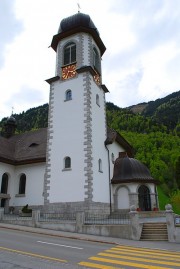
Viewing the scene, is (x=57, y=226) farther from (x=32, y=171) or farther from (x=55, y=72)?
(x=55, y=72)

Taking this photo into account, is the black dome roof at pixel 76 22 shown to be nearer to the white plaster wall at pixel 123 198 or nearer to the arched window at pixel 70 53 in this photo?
the arched window at pixel 70 53

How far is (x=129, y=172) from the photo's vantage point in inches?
962

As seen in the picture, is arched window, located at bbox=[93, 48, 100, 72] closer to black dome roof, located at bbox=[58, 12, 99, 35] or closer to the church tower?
the church tower

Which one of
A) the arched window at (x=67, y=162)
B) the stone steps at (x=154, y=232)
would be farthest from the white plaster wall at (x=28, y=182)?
the stone steps at (x=154, y=232)

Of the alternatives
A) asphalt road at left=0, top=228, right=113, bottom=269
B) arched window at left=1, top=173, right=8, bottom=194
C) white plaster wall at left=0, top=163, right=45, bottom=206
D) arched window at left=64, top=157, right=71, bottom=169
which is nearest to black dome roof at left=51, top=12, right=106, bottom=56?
arched window at left=64, top=157, right=71, bottom=169

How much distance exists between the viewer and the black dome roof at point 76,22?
2709cm

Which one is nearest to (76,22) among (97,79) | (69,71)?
(69,71)

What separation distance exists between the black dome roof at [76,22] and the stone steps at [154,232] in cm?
1992

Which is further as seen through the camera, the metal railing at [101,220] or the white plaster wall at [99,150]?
the white plaster wall at [99,150]

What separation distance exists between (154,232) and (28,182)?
48.0 feet

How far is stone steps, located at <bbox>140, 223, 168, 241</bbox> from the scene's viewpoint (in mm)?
15587

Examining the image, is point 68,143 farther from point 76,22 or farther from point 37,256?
point 37,256

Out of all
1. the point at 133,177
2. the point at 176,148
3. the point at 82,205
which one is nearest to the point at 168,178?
the point at 176,148

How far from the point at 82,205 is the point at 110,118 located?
357ft
